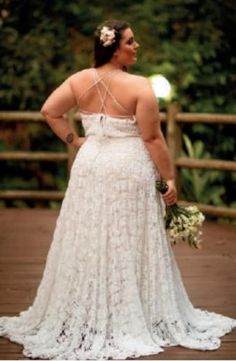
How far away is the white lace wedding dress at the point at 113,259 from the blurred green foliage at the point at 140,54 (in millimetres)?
6162

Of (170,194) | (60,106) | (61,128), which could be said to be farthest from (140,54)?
(170,194)

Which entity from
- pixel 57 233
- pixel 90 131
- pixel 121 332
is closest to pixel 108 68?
pixel 90 131

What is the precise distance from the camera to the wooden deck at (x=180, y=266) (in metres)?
4.78

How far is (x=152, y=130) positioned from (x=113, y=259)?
Answer: 698 millimetres

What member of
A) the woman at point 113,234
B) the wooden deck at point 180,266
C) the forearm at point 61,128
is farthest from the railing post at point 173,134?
the woman at point 113,234

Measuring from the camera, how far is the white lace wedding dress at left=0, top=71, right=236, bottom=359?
4.75 meters

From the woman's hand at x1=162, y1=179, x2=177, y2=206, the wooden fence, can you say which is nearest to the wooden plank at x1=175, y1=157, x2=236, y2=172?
the wooden fence

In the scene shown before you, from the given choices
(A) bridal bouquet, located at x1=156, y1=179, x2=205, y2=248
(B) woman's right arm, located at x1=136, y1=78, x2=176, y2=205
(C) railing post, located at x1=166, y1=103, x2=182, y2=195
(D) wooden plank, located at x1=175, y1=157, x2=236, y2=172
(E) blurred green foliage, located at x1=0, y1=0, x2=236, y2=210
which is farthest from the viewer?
(E) blurred green foliage, located at x1=0, y1=0, x2=236, y2=210

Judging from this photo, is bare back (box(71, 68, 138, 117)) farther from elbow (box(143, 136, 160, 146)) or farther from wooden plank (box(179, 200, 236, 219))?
wooden plank (box(179, 200, 236, 219))

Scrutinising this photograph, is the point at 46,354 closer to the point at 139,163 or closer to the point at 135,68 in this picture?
the point at 139,163

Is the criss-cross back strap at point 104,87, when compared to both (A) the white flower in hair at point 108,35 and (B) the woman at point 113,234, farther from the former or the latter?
(A) the white flower in hair at point 108,35

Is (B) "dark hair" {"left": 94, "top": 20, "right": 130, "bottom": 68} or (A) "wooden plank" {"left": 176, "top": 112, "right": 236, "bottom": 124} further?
(A) "wooden plank" {"left": 176, "top": 112, "right": 236, "bottom": 124}

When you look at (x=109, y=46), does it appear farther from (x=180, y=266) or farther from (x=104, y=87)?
(x=180, y=266)

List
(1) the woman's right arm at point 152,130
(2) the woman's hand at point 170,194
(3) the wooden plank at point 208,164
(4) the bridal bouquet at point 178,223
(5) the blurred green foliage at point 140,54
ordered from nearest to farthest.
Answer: (1) the woman's right arm at point 152,130, (2) the woman's hand at point 170,194, (4) the bridal bouquet at point 178,223, (3) the wooden plank at point 208,164, (5) the blurred green foliage at point 140,54
